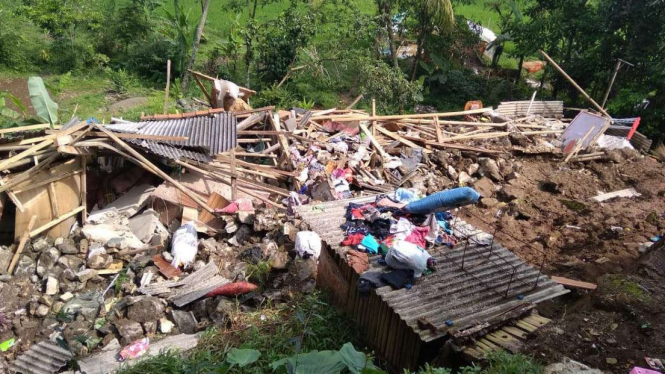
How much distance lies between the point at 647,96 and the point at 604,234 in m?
7.05

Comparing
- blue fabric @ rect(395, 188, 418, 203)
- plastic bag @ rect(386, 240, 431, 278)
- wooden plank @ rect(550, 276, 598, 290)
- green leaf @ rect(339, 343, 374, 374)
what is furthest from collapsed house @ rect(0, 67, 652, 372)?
green leaf @ rect(339, 343, 374, 374)

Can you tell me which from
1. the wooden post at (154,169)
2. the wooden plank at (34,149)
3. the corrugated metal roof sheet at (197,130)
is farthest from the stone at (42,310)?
the corrugated metal roof sheet at (197,130)

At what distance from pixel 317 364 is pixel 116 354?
4.25 meters

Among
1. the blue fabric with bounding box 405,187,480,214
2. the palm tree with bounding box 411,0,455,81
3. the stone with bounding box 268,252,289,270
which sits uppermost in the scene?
the palm tree with bounding box 411,0,455,81

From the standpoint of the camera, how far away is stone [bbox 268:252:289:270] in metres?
6.47

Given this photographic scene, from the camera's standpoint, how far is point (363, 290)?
178 inches

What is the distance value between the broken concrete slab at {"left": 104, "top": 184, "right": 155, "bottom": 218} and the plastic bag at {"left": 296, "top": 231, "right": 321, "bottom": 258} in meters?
3.03

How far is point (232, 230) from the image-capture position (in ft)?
24.6

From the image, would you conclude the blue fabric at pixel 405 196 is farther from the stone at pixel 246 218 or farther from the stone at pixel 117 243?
the stone at pixel 117 243

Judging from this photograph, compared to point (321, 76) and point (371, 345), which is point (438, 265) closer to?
point (371, 345)

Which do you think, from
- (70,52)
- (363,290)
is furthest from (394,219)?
(70,52)

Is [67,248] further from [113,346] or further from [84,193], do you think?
[113,346]

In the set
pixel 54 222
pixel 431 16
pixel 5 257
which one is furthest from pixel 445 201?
pixel 431 16

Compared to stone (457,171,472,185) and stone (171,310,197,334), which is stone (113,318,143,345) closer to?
stone (171,310,197,334)
